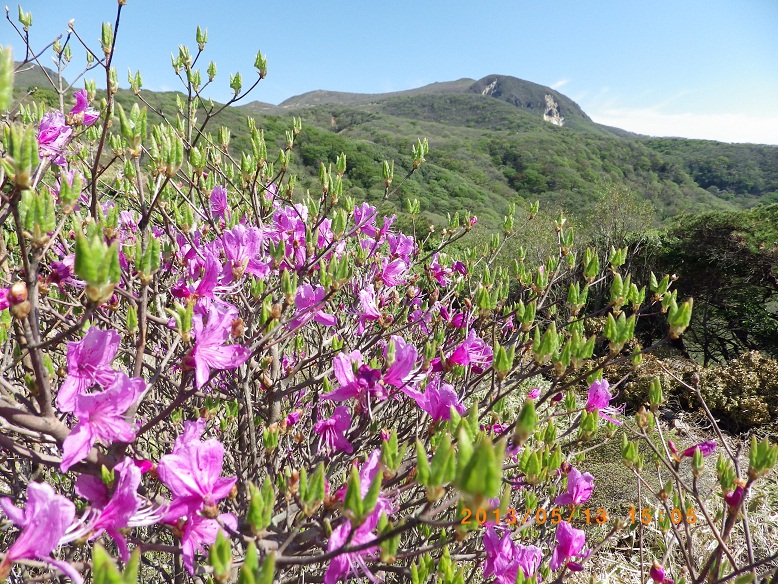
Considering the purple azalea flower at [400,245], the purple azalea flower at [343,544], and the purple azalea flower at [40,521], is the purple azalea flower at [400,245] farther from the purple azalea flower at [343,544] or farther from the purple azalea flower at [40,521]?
the purple azalea flower at [40,521]

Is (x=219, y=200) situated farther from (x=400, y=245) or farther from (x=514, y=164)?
(x=514, y=164)

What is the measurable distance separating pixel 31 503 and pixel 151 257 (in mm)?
554

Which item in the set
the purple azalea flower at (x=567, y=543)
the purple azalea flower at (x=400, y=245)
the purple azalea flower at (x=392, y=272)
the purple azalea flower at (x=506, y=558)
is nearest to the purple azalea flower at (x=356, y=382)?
the purple azalea flower at (x=506, y=558)

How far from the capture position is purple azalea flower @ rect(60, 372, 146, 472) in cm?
96

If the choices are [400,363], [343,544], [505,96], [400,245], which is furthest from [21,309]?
[505,96]

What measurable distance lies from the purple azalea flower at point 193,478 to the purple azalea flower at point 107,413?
11cm

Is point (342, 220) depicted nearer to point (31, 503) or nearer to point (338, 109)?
point (31, 503)

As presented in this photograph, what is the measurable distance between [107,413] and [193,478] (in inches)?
9.2

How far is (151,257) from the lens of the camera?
1131 millimetres

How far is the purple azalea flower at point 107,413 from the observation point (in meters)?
0.96

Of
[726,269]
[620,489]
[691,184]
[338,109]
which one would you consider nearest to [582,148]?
[691,184]

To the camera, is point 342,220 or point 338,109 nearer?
point 342,220

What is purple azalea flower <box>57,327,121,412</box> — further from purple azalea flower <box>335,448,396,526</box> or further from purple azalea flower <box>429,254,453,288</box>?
purple azalea flower <box>429,254,453,288</box>
